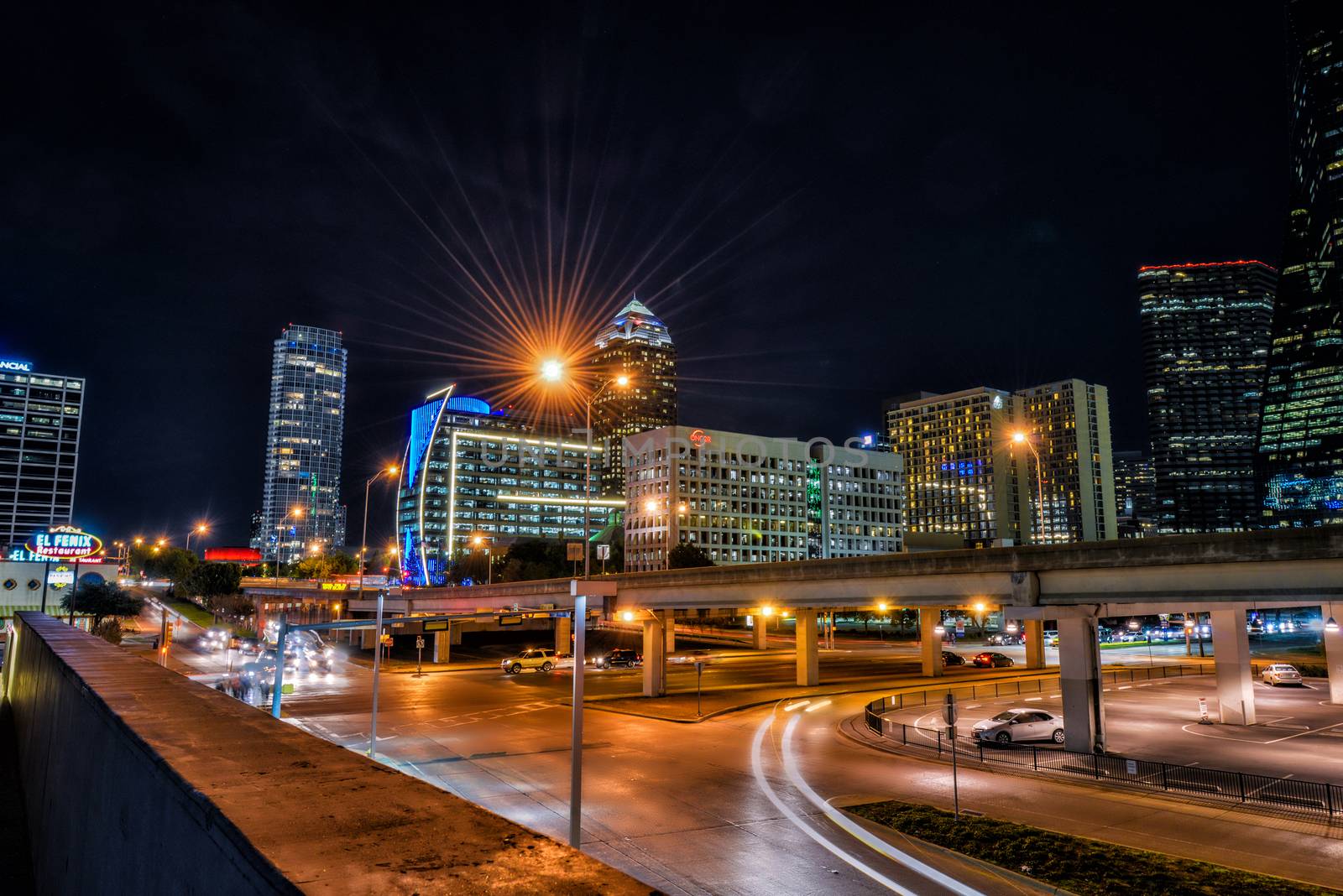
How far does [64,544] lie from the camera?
6894 centimetres

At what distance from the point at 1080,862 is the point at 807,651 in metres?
38.0

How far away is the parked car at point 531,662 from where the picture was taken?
63.6 meters

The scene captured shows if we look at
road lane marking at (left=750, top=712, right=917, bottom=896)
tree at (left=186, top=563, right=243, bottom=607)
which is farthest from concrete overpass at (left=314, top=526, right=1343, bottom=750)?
tree at (left=186, top=563, right=243, bottom=607)

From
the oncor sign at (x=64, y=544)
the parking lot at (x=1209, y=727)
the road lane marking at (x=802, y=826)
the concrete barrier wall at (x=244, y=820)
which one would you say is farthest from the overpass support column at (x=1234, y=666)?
the oncor sign at (x=64, y=544)

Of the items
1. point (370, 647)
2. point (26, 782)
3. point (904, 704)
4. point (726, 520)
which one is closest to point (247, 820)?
point (26, 782)

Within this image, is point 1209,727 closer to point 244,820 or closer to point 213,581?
point 244,820

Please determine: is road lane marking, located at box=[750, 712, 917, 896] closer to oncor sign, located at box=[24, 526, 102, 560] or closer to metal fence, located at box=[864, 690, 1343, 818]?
metal fence, located at box=[864, 690, 1343, 818]

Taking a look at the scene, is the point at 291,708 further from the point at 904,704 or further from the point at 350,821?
the point at 350,821

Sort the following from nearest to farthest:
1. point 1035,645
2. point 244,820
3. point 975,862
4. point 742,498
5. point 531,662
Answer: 1. point 244,820
2. point 975,862
3. point 531,662
4. point 1035,645
5. point 742,498

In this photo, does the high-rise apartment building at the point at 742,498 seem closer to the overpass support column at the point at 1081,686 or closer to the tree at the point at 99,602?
the tree at the point at 99,602

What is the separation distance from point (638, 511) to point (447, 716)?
145m

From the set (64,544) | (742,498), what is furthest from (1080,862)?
(742,498)

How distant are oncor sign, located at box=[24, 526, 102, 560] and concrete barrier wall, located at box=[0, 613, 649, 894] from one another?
70552 millimetres

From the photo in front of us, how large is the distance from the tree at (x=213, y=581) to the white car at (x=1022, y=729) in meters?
133
